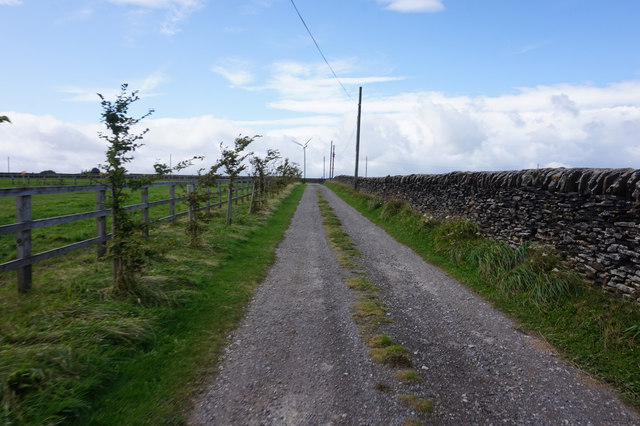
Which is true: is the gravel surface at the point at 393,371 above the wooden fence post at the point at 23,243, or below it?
below

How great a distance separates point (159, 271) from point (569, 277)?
21.0ft

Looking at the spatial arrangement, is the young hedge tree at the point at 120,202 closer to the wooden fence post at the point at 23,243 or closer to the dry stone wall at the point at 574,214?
the wooden fence post at the point at 23,243

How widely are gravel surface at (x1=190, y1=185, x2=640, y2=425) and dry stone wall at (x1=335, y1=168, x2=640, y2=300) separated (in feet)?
5.69

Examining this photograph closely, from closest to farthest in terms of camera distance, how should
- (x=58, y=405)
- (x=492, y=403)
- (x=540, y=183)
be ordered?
1. (x=58, y=405)
2. (x=492, y=403)
3. (x=540, y=183)

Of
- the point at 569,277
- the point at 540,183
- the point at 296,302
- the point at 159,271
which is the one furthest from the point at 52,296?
the point at 540,183

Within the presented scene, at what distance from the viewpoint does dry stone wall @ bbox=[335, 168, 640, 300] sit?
5089mm

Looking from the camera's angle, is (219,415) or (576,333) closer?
(219,415)

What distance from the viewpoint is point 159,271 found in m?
6.10

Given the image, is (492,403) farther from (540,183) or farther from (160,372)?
(540,183)

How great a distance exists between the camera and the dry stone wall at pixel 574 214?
509 centimetres

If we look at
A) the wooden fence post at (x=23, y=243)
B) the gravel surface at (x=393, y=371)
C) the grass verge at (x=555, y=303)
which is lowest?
the gravel surface at (x=393, y=371)

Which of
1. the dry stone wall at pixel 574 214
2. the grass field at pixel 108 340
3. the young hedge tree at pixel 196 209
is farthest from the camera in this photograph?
the young hedge tree at pixel 196 209

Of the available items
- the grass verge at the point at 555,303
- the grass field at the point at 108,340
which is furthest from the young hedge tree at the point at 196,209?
the grass verge at the point at 555,303

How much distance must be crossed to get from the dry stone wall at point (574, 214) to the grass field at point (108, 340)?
5218 mm
